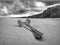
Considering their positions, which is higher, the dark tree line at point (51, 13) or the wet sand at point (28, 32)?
the dark tree line at point (51, 13)

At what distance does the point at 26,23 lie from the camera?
2.44 feet

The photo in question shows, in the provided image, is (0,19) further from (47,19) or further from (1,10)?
(47,19)

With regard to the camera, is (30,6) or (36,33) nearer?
(36,33)

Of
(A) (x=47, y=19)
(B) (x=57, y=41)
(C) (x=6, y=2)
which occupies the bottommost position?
(B) (x=57, y=41)

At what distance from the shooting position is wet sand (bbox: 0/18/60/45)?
0.67 metres

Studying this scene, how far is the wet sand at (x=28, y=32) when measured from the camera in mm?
669

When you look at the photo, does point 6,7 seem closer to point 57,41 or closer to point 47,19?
point 47,19

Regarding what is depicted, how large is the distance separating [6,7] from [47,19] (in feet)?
1.13

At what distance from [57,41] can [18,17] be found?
347mm

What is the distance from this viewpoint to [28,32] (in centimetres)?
71

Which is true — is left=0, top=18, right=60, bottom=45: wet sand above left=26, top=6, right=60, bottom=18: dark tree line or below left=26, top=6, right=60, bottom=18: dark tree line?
below

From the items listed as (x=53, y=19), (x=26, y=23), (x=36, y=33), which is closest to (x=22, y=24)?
(x=26, y=23)

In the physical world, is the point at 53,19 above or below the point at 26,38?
above

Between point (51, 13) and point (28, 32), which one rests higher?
point (51, 13)
